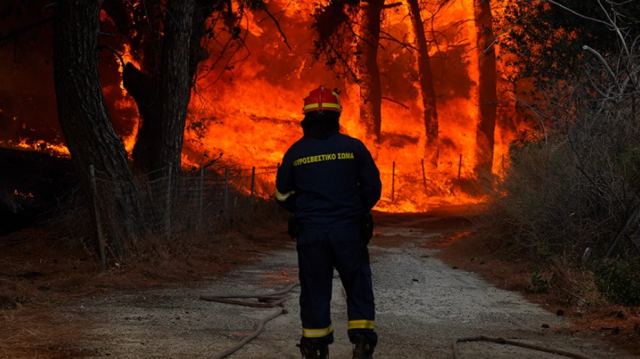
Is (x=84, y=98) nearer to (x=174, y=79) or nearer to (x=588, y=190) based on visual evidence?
(x=174, y=79)

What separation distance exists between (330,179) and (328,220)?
299mm

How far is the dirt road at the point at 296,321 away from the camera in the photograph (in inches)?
298

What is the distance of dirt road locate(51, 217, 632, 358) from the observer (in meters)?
7.57

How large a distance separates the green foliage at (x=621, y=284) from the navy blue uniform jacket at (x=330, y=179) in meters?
4.57

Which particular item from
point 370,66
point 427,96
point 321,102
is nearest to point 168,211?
point 321,102

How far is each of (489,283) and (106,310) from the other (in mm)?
6134

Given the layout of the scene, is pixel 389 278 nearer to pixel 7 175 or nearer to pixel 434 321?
pixel 434 321

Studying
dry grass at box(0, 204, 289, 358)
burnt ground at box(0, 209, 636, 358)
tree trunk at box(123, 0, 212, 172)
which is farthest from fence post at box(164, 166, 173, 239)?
burnt ground at box(0, 209, 636, 358)

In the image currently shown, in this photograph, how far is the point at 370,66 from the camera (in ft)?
112

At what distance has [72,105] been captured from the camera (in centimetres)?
1300

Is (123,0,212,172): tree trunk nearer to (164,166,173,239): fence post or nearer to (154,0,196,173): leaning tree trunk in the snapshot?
(154,0,196,173): leaning tree trunk

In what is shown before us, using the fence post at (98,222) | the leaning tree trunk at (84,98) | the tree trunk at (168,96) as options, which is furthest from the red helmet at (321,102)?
the tree trunk at (168,96)

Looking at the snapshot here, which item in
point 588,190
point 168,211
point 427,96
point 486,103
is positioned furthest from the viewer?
point 427,96

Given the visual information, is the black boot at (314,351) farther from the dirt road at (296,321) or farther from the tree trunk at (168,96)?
the tree trunk at (168,96)
